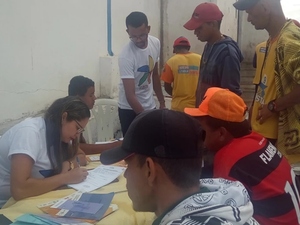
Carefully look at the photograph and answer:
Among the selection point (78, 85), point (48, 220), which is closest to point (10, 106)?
point (78, 85)

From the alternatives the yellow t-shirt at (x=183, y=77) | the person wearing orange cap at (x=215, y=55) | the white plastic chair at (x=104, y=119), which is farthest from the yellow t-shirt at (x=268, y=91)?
the white plastic chair at (x=104, y=119)

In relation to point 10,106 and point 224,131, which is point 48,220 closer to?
point 224,131

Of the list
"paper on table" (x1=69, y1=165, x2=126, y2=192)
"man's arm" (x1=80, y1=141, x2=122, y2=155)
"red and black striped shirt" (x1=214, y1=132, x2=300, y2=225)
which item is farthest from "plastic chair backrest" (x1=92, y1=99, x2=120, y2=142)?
"red and black striped shirt" (x1=214, y1=132, x2=300, y2=225)

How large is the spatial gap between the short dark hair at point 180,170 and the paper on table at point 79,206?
26.2 inches

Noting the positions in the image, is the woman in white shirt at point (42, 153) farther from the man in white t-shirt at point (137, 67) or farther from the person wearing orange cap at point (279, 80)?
the person wearing orange cap at point (279, 80)

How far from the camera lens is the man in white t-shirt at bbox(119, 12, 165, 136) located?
116 inches

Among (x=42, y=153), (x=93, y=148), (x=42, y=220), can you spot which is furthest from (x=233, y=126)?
(x=93, y=148)

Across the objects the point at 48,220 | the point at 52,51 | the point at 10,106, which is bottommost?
the point at 48,220

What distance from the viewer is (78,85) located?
2754 millimetres

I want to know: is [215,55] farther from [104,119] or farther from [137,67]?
[104,119]

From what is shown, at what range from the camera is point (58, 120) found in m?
1.97

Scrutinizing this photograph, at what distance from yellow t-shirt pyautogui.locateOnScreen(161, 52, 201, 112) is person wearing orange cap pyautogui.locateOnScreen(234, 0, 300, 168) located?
1.82 metres

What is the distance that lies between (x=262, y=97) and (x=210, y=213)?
160cm

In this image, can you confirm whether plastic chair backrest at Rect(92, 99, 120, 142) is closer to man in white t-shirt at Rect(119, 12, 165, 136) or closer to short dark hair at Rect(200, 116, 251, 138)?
man in white t-shirt at Rect(119, 12, 165, 136)
